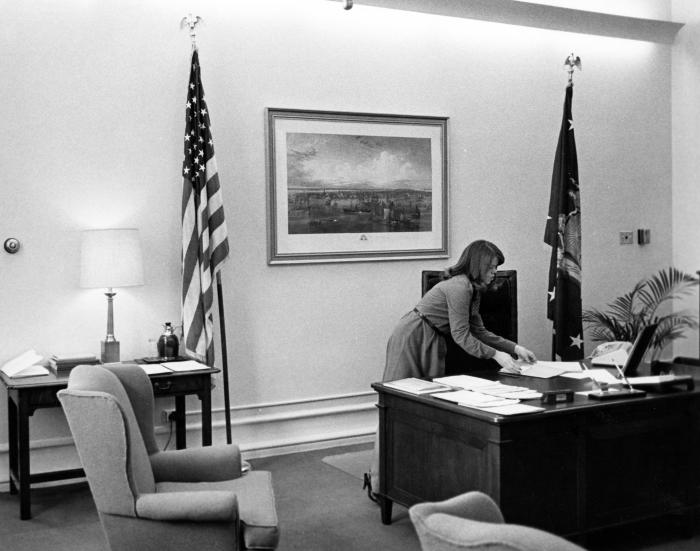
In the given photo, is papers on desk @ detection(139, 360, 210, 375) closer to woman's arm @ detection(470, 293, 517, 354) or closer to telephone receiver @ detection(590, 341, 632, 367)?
woman's arm @ detection(470, 293, 517, 354)

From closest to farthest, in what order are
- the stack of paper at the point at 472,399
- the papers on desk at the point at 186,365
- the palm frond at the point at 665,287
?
1. the palm frond at the point at 665,287
2. the stack of paper at the point at 472,399
3. the papers on desk at the point at 186,365

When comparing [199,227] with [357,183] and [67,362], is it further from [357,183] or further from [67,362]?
[357,183]

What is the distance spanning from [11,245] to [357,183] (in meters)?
2.28

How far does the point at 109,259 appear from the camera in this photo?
4680mm

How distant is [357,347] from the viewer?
5879 mm

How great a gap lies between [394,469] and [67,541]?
5.23ft

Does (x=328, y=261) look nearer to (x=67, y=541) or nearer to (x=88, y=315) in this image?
(x=88, y=315)

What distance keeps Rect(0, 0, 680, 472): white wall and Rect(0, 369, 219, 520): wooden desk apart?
186mm

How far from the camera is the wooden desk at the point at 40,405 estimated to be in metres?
4.29

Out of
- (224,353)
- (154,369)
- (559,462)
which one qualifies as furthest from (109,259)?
(559,462)

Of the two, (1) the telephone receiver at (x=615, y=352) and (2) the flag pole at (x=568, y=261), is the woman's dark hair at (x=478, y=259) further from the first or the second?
(1) the telephone receiver at (x=615, y=352)

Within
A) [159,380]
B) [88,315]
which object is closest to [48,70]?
[88,315]

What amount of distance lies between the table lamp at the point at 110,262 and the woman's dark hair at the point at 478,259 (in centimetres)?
182

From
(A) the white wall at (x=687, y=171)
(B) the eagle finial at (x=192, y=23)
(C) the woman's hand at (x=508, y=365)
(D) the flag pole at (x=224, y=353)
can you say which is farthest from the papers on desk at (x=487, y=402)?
(B) the eagle finial at (x=192, y=23)
